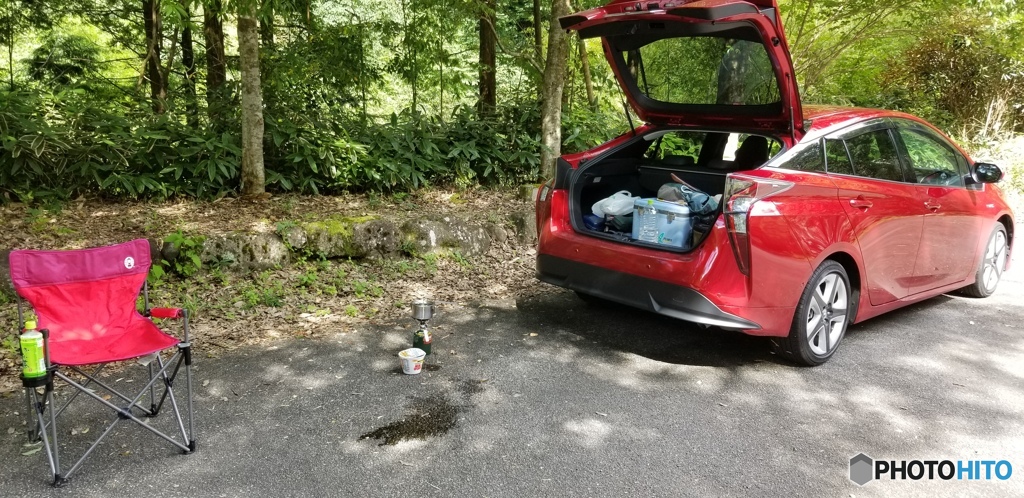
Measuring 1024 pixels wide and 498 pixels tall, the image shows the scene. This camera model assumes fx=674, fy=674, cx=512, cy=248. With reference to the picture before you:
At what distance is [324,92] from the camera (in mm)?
8359

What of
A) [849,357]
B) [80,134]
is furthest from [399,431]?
[80,134]

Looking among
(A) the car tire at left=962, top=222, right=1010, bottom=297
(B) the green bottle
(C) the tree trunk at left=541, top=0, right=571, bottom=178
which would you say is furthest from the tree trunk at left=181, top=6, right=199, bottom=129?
(A) the car tire at left=962, top=222, right=1010, bottom=297

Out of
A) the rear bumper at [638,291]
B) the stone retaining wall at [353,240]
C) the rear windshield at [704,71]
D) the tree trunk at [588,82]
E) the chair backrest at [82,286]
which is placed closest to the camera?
the chair backrest at [82,286]

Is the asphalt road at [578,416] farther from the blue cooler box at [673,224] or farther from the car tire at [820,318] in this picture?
the blue cooler box at [673,224]

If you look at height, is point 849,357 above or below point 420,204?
below

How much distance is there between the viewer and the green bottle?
8.51 feet

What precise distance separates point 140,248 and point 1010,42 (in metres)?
10.7

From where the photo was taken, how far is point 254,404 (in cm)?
346

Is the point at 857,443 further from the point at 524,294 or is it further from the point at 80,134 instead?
the point at 80,134

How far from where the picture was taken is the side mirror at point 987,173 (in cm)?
484

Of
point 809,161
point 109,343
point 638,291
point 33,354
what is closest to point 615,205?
point 638,291

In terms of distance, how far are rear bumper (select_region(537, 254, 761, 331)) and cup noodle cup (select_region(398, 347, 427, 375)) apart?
3.50ft

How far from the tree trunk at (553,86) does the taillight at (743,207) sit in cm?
349

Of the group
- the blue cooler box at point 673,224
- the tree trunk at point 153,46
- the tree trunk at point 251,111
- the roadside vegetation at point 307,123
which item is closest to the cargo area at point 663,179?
the blue cooler box at point 673,224
